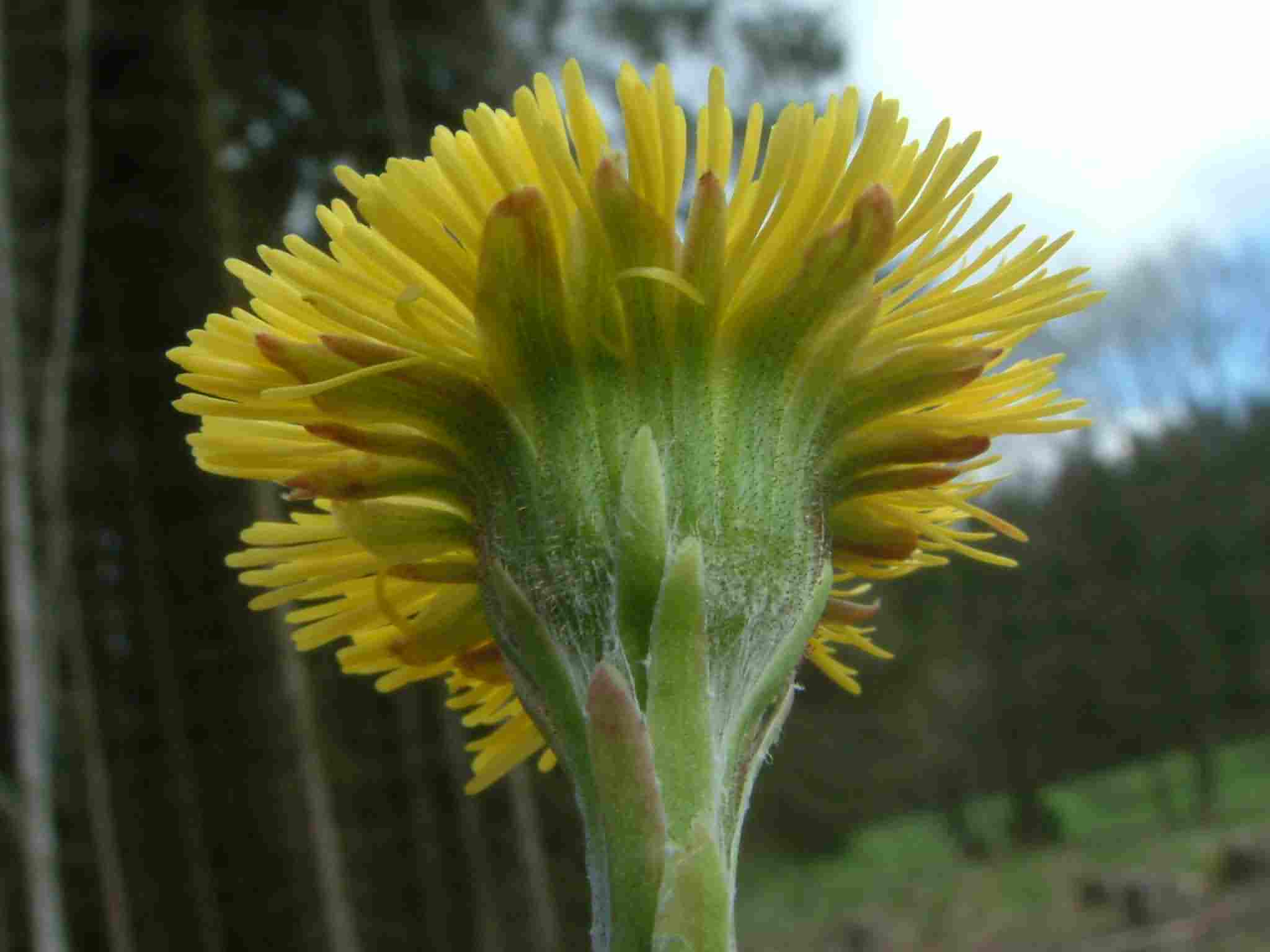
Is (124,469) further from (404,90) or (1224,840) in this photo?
(1224,840)

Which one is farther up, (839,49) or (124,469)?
(839,49)

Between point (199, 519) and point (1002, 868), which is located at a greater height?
point (199, 519)

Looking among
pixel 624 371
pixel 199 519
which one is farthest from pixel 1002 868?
pixel 624 371

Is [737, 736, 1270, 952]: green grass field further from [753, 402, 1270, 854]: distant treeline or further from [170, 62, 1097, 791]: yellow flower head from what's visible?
[170, 62, 1097, 791]: yellow flower head

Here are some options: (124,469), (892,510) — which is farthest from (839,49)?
(892,510)

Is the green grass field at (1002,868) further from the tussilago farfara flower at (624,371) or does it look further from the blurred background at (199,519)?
the tussilago farfara flower at (624,371)

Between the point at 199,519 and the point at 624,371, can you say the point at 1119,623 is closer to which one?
the point at 199,519
